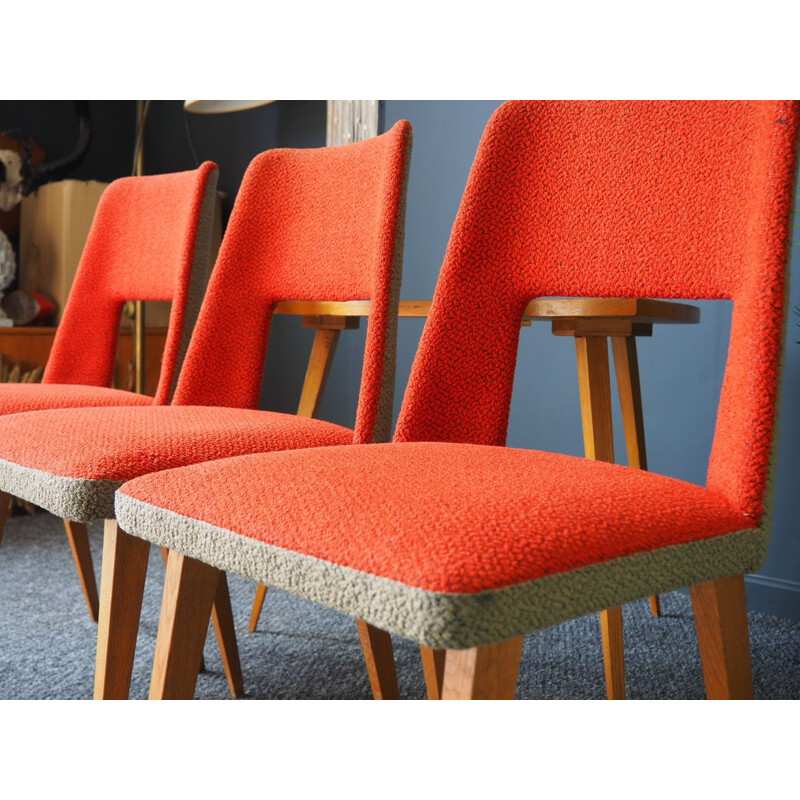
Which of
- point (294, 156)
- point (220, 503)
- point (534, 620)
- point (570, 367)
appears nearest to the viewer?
point (534, 620)

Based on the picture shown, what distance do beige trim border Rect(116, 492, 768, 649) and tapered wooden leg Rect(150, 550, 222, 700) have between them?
0.27 feet

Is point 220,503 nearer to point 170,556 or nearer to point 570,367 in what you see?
point 170,556

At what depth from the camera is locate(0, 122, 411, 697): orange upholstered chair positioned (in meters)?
0.88

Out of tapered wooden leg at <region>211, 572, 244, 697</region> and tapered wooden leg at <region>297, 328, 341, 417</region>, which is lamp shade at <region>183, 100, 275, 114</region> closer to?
tapered wooden leg at <region>297, 328, 341, 417</region>

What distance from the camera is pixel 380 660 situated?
118cm

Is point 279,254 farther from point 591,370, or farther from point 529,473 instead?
point 529,473

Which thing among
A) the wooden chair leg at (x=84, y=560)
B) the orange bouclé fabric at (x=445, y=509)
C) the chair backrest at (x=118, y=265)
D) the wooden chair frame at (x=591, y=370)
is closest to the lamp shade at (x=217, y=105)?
the chair backrest at (x=118, y=265)

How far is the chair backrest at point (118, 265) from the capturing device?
163 centimetres

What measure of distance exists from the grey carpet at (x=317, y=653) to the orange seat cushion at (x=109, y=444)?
500mm

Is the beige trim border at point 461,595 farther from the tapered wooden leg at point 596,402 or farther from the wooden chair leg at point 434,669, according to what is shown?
the tapered wooden leg at point 596,402

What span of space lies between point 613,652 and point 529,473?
2.41ft
